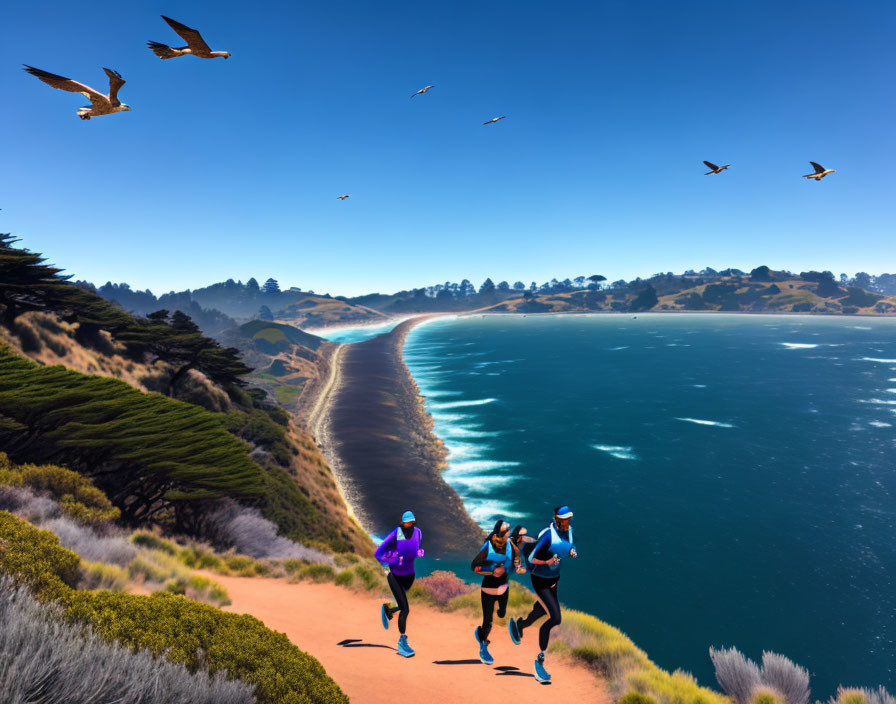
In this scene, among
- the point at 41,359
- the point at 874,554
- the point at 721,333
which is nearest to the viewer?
the point at 41,359

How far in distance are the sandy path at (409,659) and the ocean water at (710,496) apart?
67.0ft

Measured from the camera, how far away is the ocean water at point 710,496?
28.3 meters

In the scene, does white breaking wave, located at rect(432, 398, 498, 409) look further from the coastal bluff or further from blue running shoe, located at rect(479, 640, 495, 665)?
blue running shoe, located at rect(479, 640, 495, 665)

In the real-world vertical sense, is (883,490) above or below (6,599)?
below

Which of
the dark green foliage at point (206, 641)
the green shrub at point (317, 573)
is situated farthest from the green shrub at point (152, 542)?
the dark green foliage at point (206, 641)

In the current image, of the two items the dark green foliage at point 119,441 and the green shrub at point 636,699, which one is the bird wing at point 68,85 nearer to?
the dark green foliage at point 119,441

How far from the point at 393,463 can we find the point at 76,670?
52.3 metres

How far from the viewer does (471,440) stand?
65125 millimetres

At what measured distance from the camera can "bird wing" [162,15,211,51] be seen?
5914 mm

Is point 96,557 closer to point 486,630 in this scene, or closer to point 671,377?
point 486,630

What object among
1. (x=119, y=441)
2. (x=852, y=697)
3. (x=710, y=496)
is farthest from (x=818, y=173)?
(x=710, y=496)

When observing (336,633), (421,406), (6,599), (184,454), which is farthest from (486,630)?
(421,406)

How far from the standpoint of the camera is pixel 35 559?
709cm

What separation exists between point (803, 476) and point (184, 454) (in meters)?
61.1
